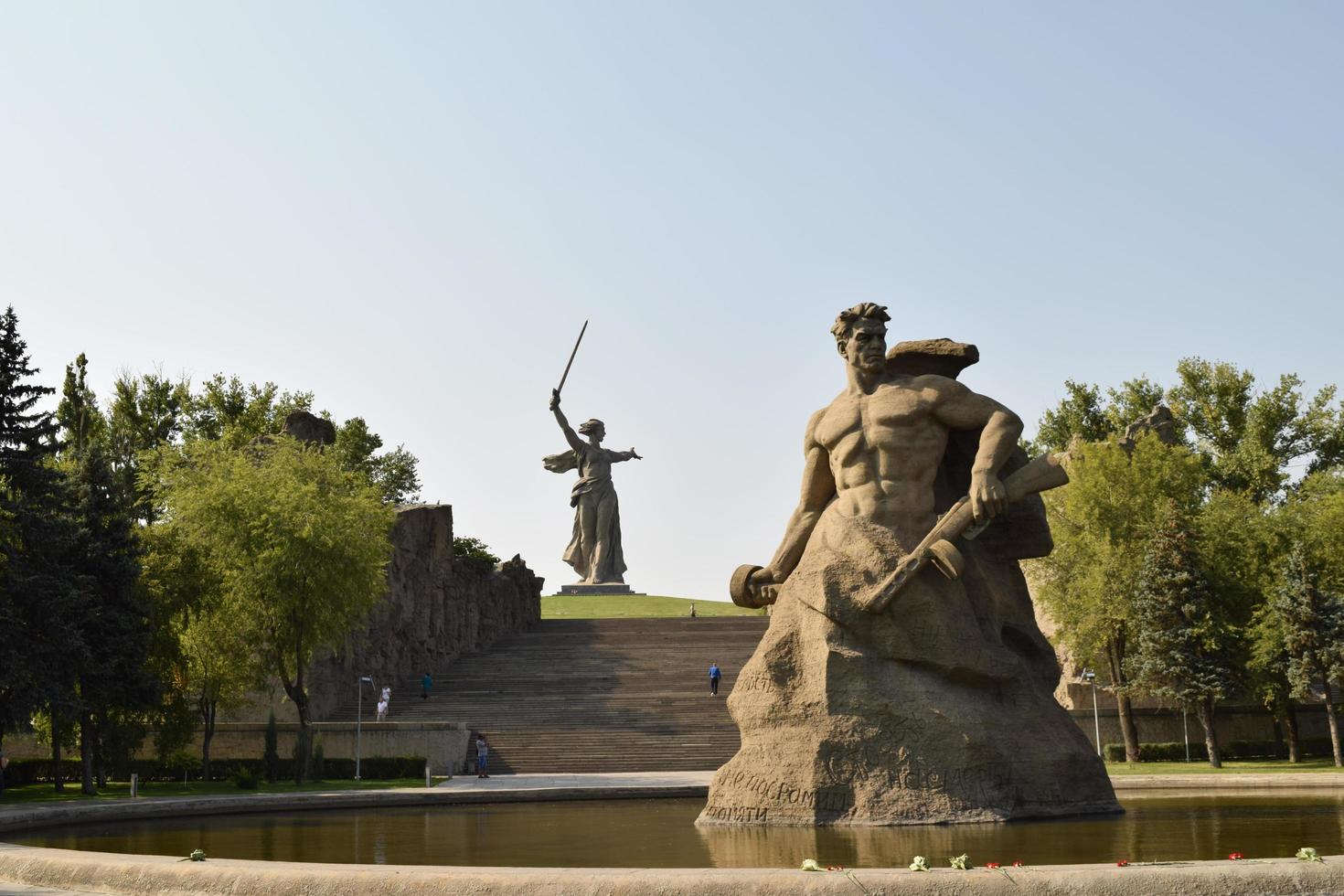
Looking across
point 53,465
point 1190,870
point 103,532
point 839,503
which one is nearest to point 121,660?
point 103,532

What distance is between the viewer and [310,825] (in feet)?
58.5

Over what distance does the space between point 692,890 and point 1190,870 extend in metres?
3.22

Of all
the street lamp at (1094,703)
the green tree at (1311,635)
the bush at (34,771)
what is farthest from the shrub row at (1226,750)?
the bush at (34,771)

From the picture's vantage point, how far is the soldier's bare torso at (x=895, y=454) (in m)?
15.4

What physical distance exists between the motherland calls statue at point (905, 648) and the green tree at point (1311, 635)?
20.1 metres

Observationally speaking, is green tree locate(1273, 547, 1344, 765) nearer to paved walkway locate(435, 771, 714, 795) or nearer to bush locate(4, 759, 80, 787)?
paved walkway locate(435, 771, 714, 795)

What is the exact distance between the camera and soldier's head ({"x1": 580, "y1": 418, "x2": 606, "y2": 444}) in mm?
58312

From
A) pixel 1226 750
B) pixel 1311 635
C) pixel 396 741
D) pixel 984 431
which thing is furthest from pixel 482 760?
pixel 1311 635

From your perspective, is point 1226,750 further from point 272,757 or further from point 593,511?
point 593,511

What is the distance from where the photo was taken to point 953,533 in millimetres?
15000

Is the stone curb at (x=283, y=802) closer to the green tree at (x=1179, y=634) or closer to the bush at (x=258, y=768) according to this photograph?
the bush at (x=258, y=768)

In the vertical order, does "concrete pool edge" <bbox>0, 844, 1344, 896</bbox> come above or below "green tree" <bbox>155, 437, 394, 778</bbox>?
below

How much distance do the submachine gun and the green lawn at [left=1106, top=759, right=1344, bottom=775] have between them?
1605 centimetres

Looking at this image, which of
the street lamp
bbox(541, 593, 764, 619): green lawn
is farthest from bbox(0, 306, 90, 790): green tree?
bbox(541, 593, 764, 619): green lawn
